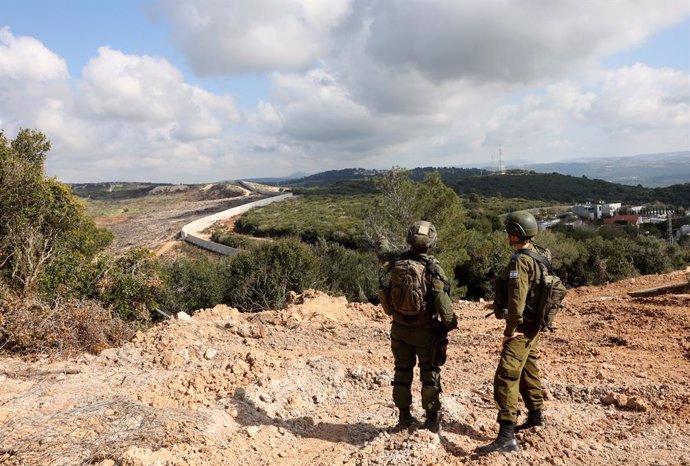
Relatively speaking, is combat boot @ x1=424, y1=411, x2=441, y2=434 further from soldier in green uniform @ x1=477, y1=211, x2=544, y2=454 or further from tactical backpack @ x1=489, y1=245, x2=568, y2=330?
tactical backpack @ x1=489, y1=245, x2=568, y2=330

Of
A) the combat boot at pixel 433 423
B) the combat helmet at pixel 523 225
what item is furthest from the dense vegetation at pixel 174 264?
the combat helmet at pixel 523 225

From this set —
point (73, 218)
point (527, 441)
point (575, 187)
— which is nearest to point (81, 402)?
point (527, 441)

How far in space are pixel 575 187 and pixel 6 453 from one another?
9784cm

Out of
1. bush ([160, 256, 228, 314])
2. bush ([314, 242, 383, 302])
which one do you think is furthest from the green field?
bush ([160, 256, 228, 314])

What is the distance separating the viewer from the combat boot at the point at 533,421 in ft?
12.7

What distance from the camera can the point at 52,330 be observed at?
5.65 metres

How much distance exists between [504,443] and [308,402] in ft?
6.43

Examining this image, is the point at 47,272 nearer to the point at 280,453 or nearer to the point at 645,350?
the point at 280,453

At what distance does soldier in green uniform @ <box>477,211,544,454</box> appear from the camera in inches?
136

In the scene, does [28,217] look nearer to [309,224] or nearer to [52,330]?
[52,330]

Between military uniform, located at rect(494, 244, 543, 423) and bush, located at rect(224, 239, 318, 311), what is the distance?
13.3 metres

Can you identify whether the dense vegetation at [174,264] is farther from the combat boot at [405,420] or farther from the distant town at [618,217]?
the distant town at [618,217]

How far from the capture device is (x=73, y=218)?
41.2 ft

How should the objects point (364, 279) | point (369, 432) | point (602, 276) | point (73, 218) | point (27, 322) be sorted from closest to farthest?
point (369, 432)
point (27, 322)
point (73, 218)
point (364, 279)
point (602, 276)
